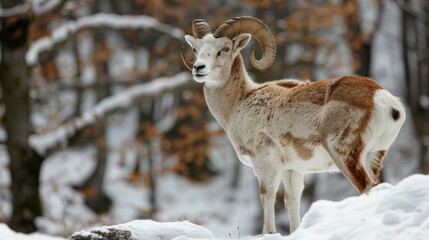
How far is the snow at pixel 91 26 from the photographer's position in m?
15.7

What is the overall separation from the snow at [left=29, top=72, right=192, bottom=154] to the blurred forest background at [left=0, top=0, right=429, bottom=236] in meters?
0.03

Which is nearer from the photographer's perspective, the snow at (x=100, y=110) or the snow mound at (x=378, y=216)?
the snow mound at (x=378, y=216)

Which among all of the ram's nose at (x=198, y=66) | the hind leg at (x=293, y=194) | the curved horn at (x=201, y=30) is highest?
the curved horn at (x=201, y=30)

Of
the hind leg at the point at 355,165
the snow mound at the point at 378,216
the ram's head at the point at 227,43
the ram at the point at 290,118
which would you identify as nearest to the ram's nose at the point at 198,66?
the ram at the point at 290,118

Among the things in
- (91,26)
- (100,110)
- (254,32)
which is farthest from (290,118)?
(91,26)

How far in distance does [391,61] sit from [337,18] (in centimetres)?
881

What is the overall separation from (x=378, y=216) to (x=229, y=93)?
347 centimetres

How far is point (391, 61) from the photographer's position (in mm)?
38281

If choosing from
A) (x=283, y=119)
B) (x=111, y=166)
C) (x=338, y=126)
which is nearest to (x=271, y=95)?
(x=283, y=119)

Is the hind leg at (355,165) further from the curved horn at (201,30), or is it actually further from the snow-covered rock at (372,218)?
the curved horn at (201,30)

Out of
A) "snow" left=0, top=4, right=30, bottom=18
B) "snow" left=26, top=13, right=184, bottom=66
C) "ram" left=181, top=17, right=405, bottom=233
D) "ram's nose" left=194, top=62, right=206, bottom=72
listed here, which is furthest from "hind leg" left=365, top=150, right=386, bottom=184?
"snow" left=0, top=4, right=30, bottom=18

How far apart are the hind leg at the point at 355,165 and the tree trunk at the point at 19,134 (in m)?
9.65

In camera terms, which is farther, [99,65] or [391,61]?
→ [391,61]

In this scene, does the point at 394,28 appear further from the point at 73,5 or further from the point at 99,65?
the point at 73,5
